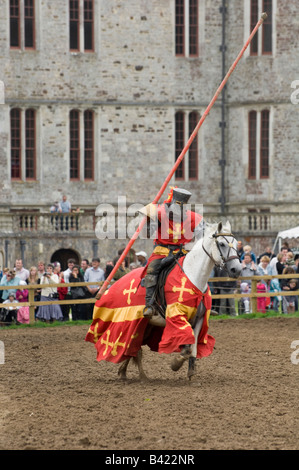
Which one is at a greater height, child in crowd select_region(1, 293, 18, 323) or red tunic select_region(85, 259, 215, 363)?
red tunic select_region(85, 259, 215, 363)

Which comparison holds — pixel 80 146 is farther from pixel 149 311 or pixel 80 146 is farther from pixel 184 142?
pixel 149 311

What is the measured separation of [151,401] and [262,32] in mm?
29285

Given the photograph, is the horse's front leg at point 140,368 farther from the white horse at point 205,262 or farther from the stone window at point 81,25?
the stone window at point 81,25

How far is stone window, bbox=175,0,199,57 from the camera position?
39031mm

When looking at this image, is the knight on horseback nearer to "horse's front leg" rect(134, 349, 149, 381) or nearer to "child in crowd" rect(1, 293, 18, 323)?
"horse's front leg" rect(134, 349, 149, 381)

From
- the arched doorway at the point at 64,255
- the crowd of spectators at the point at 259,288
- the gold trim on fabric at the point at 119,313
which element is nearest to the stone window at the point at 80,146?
the arched doorway at the point at 64,255

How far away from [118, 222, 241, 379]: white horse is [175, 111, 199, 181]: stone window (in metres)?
26.1

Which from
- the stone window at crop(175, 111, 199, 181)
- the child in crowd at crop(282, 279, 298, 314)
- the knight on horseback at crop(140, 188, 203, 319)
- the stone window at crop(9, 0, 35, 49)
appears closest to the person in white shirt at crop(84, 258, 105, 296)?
the child in crowd at crop(282, 279, 298, 314)

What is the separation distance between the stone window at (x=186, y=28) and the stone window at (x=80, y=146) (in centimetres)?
417

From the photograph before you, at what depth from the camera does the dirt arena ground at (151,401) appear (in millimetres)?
9617

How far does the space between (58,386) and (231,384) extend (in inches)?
84.6

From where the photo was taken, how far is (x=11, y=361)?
52.6 ft
